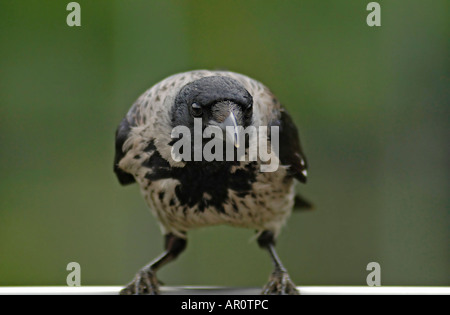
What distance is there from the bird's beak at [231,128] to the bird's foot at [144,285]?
0.87 meters

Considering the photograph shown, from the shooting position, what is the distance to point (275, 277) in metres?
2.89

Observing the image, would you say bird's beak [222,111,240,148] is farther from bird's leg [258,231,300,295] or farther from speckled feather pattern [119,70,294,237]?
bird's leg [258,231,300,295]

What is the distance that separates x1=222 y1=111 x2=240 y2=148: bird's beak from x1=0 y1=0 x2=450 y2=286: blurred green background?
1.02 m

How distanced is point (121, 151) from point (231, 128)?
0.71 metres

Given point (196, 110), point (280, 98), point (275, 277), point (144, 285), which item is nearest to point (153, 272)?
point (144, 285)

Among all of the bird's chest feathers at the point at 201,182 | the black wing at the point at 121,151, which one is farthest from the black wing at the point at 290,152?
the black wing at the point at 121,151

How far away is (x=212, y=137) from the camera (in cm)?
240

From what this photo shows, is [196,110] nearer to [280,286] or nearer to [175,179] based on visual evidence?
[175,179]

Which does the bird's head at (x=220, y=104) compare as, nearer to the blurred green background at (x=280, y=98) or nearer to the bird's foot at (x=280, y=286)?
the bird's foot at (x=280, y=286)

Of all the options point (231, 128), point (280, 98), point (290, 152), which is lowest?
point (290, 152)

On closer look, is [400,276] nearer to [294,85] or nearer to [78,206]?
[294,85]

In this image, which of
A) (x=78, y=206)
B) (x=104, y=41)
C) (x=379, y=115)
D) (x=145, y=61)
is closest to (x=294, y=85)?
(x=379, y=115)

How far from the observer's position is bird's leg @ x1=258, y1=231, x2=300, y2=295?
281 cm

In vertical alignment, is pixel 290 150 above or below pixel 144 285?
above
